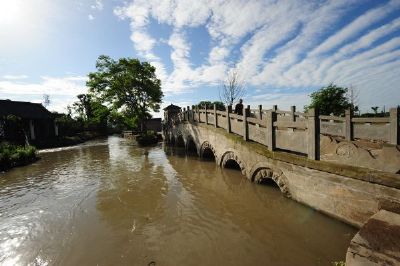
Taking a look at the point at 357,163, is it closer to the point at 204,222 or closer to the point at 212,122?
the point at 204,222

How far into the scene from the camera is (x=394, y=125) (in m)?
6.73

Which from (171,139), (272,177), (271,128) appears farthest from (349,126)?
(171,139)

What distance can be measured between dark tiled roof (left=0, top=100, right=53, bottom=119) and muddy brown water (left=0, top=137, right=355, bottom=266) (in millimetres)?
22673

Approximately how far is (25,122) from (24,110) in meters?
2.56

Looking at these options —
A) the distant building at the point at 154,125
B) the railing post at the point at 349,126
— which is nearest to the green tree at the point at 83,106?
the distant building at the point at 154,125

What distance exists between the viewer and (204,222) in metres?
6.94

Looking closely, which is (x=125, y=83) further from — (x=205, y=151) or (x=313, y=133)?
(x=313, y=133)

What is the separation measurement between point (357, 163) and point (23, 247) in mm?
8781

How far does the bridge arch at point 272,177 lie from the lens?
26.3 ft

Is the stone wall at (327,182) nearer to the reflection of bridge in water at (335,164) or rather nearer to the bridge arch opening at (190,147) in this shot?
the reflection of bridge in water at (335,164)

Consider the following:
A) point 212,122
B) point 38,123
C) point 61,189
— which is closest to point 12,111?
point 38,123

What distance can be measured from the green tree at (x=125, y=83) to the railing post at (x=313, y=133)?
78.9 feet

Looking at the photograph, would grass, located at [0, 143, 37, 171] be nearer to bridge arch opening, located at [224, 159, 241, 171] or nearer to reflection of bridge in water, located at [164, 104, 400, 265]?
bridge arch opening, located at [224, 159, 241, 171]

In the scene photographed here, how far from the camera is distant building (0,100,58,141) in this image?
26.7 metres
